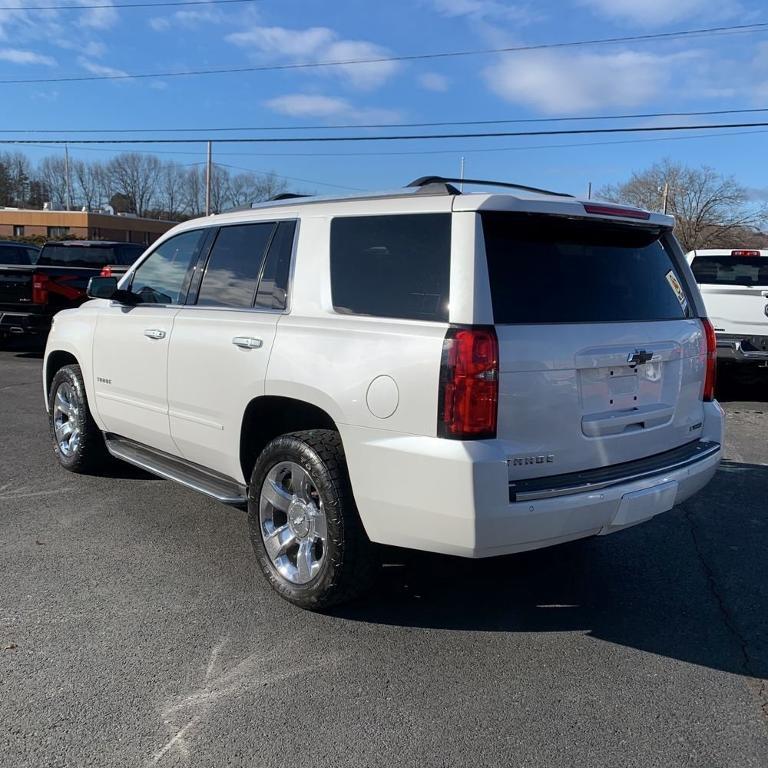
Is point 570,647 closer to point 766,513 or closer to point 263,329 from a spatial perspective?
point 263,329

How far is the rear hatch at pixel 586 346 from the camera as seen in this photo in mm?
3139

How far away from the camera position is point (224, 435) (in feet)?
13.8

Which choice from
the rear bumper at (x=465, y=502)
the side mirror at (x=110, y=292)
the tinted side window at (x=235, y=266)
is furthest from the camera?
the side mirror at (x=110, y=292)

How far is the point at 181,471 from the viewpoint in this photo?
4.66 m

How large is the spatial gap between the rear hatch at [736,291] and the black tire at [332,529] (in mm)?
7777

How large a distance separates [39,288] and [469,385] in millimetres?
11518

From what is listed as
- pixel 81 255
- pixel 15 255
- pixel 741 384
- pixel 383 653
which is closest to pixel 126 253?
pixel 81 255

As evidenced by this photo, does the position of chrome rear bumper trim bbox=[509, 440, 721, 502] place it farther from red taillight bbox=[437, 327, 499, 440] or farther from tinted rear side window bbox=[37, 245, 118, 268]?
tinted rear side window bbox=[37, 245, 118, 268]

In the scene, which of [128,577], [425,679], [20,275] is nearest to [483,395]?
[425,679]

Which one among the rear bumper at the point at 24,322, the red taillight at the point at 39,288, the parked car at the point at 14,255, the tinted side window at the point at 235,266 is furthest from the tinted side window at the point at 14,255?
the tinted side window at the point at 235,266

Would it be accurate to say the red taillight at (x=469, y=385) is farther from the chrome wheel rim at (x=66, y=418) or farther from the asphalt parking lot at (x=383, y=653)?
the chrome wheel rim at (x=66, y=418)

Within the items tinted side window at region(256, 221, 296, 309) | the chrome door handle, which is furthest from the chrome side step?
tinted side window at region(256, 221, 296, 309)

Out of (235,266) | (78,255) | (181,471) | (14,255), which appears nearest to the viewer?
(235,266)

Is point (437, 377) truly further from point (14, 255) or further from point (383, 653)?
point (14, 255)
